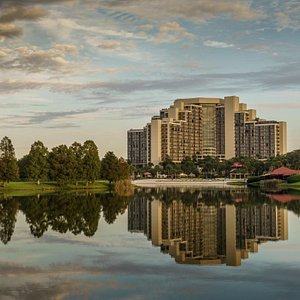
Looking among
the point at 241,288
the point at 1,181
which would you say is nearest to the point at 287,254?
the point at 241,288

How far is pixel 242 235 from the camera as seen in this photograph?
26203mm

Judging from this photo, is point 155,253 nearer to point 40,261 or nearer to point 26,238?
point 40,261

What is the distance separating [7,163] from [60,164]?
28.4ft

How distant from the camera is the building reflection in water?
20539mm

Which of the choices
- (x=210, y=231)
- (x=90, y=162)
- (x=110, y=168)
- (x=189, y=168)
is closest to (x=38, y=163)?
(x=90, y=162)

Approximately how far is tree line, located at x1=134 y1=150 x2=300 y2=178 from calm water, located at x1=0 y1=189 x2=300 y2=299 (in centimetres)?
11852

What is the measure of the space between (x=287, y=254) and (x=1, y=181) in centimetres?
7151

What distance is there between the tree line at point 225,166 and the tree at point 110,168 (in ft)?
212

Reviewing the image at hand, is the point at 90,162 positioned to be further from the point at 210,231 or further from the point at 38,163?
the point at 210,231

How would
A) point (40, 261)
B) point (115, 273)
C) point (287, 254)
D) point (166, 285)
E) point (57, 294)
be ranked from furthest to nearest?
point (287, 254) → point (40, 261) → point (115, 273) → point (166, 285) → point (57, 294)

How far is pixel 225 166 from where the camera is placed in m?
173

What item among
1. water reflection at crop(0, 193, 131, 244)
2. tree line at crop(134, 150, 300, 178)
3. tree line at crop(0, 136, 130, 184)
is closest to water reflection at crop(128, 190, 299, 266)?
water reflection at crop(0, 193, 131, 244)

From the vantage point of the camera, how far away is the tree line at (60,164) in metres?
84.9

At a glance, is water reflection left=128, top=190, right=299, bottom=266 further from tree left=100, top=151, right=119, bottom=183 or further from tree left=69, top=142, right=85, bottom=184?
tree left=100, top=151, right=119, bottom=183
